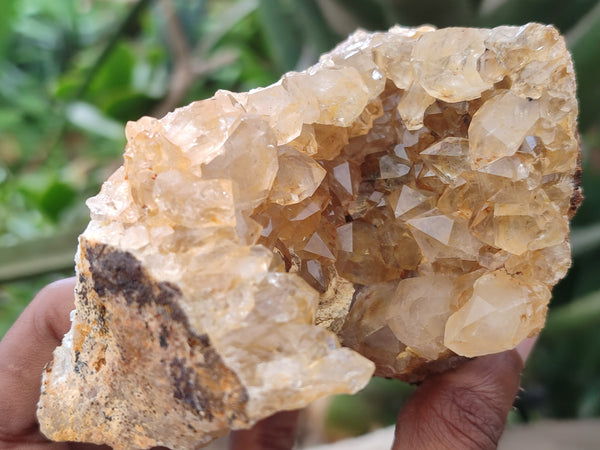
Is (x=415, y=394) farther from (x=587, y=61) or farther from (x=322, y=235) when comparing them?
(x=587, y=61)

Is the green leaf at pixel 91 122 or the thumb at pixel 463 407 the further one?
the green leaf at pixel 91 122

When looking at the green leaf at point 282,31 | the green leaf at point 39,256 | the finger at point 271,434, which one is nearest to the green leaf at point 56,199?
the green leaf at point 39,256

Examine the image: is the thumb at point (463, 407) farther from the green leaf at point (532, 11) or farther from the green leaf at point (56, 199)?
the green leaf at point (56, 199)

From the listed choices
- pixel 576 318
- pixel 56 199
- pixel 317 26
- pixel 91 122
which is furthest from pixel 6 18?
pixel 576 318

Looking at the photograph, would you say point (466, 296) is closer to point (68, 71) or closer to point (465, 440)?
point (465, 440)

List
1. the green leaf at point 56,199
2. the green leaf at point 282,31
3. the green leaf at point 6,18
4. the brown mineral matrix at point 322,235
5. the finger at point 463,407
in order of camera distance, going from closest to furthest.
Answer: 1. the brown mineral matrix at point 322,235
2. the finger at point 463,407
3. the green leaf at point 282,31
4. the green leaf at point 56,199
5. the green leaf at point 6,18

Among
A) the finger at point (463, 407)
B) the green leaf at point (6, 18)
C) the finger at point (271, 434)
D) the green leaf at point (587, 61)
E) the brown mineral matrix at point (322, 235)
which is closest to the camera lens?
the brown mineral matrix at point (322, 235)

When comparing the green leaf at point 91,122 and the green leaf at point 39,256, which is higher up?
the green leaf at point 91,122
